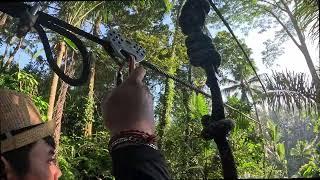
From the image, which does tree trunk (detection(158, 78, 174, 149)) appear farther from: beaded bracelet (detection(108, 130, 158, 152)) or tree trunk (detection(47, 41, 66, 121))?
beaded bracelet (detection(108, 130, 158, 152))

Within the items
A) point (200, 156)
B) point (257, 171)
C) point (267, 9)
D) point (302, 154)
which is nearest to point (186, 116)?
point (200, 156)

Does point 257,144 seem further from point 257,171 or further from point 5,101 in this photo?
point 5,101

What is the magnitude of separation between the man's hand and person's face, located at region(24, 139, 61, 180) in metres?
0.23

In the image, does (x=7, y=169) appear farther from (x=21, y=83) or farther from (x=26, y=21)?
(x=21, y=83)

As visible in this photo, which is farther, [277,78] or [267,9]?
[267,9]

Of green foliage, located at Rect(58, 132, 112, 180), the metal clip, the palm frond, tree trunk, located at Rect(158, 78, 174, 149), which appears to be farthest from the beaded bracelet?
tree trunk, located at Rect(158, 78, 174, 149)

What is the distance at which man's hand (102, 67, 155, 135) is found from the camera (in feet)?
2.10

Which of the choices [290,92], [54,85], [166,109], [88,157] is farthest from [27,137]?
[166,109]

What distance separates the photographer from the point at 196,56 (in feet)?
2.30

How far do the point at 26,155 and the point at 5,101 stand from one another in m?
0.13

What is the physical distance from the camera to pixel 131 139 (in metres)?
0.66

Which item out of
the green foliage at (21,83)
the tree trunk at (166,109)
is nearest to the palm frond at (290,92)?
the green foliage at (21,83)

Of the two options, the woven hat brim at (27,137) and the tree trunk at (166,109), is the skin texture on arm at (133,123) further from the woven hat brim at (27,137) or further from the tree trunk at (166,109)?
the tree trunk at (166,109)

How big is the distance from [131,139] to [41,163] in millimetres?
265
